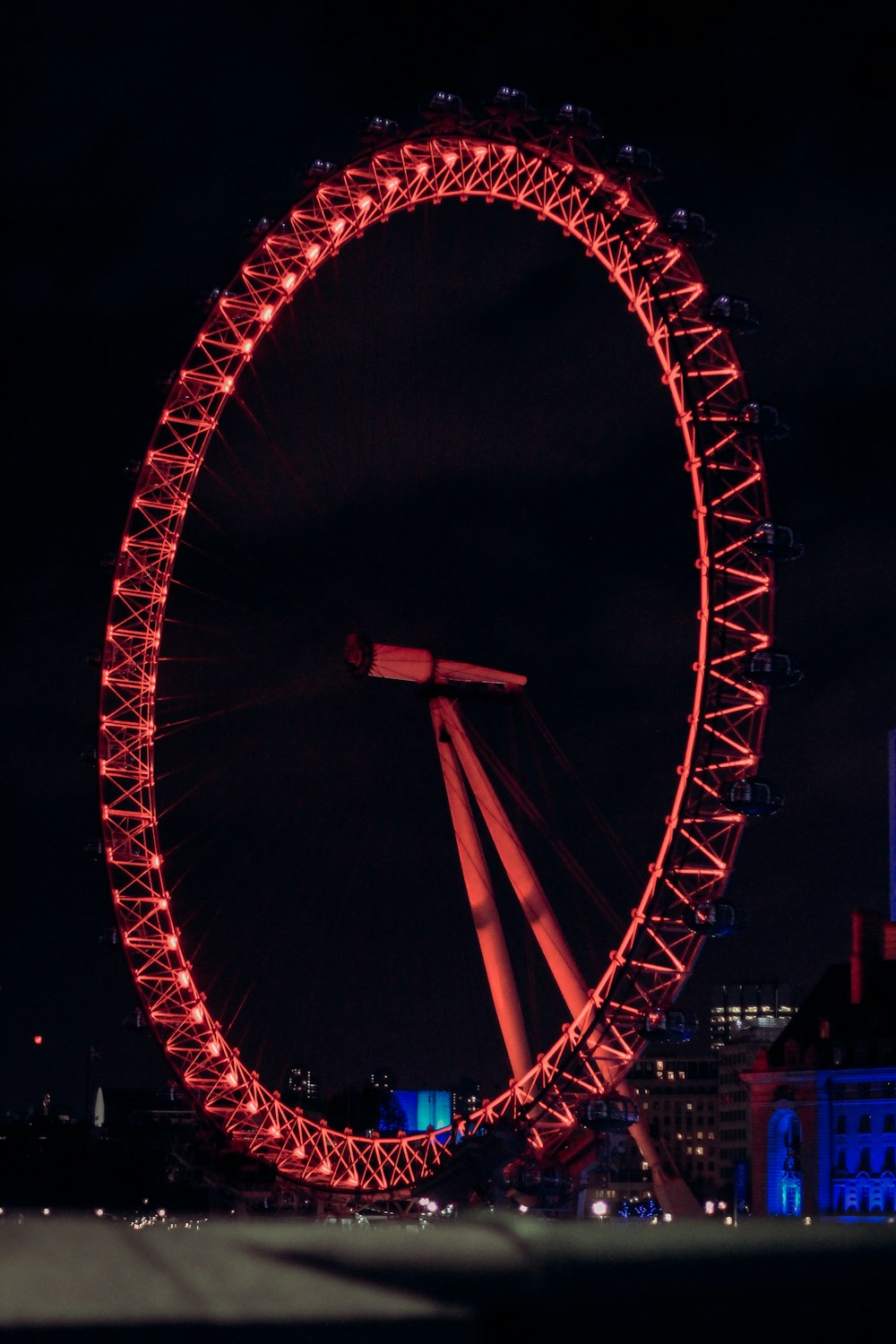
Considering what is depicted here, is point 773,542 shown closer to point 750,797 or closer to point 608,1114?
point 750,797

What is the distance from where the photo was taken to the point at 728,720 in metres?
48.8

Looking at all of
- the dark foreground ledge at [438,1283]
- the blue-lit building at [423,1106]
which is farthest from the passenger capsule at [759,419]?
the blue-lit building at [423,1106]

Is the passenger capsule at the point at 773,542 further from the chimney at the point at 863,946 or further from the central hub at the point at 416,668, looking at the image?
the chimney at the point at 863,946

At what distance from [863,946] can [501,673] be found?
46.7 metres

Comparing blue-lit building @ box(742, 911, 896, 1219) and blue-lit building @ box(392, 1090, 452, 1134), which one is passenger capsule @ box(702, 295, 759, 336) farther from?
blue-lit building @ box(392, 1090, 452, 1134)

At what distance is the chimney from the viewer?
9419 centimetres

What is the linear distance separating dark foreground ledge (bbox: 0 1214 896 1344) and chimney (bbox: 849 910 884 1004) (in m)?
52.0

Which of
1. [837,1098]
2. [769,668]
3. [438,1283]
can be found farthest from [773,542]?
[837,1098]

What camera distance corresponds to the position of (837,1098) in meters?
91.6

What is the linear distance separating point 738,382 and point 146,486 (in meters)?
18.2

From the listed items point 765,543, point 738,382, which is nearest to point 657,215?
point 738,382

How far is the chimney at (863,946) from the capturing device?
9419 centimetres

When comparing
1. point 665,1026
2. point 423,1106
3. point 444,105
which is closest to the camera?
point 665,1026

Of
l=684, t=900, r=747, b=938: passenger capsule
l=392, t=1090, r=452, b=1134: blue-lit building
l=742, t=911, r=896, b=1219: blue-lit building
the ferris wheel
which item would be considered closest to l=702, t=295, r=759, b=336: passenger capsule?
the ferris wheel
